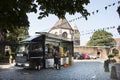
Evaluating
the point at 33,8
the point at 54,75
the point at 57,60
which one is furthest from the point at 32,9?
the point at 57,60

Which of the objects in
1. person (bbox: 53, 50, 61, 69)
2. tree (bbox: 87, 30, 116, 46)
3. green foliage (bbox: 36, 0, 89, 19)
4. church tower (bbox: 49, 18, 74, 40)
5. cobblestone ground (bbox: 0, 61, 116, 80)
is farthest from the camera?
tree (bbox: 87, 30, 116, 46)

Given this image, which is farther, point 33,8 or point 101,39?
point 101,39

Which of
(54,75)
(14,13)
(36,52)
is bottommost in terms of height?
(54,75)

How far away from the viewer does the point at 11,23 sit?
12.5 metres

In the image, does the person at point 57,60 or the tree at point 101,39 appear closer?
the person at point 57,60

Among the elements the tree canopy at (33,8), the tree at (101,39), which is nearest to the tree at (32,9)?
the tree canopy at (33,8)

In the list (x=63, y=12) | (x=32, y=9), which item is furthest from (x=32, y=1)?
(x=63, y=12)

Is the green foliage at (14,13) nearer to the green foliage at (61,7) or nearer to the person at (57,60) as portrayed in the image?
the green foliage at (61,7)

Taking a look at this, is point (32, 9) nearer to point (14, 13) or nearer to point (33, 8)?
point (33, 8)

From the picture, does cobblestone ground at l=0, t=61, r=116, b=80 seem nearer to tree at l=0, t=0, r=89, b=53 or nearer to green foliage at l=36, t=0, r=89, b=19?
tree at l=0, t=0, r=89, b=53

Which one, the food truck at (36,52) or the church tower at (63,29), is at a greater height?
the church tower at (63,29)

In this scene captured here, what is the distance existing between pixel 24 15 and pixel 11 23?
618 millimetres

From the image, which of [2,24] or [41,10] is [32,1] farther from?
[2,24]

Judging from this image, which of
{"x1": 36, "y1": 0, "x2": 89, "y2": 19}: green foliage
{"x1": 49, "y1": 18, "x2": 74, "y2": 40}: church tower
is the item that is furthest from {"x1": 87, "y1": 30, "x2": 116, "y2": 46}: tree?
{"x1": 36, "y1": 0, "x2": 89, "y2": 19}: green foliage
